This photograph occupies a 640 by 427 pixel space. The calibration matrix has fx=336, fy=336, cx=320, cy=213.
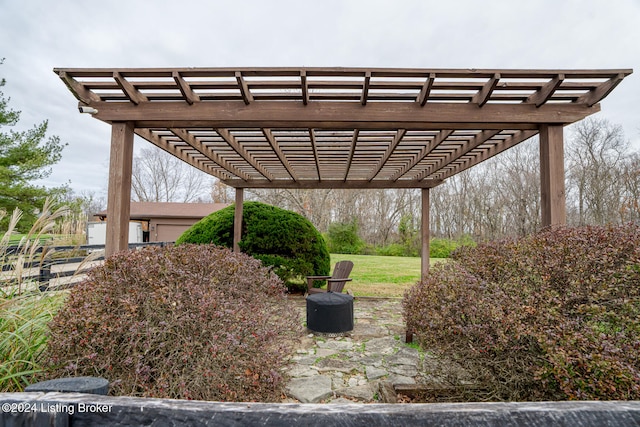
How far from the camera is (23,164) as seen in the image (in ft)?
38.6

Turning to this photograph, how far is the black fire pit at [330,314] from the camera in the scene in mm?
4512

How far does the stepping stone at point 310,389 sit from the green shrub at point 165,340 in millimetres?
878

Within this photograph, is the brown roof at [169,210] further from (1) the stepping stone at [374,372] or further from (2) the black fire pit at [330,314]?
(1) the stepping stone at [374,372]

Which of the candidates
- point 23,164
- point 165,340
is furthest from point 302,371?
point 23,164

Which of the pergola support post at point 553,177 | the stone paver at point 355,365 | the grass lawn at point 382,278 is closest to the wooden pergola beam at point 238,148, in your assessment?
the stone paver at point 355,365

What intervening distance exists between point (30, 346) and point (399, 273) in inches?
389

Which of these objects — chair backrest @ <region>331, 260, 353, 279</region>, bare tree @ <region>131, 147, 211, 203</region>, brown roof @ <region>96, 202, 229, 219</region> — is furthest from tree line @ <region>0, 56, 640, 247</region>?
chair backrest @ <region>331, 260, 353, 279</region>

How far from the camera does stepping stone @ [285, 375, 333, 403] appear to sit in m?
2.79

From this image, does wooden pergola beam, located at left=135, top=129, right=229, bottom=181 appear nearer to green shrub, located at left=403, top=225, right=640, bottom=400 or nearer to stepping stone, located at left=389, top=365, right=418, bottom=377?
green shrub, located at left=403, top=225, right=640, bottom=400

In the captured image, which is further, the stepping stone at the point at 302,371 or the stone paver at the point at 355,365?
the stepping stone at the point at 302,371
